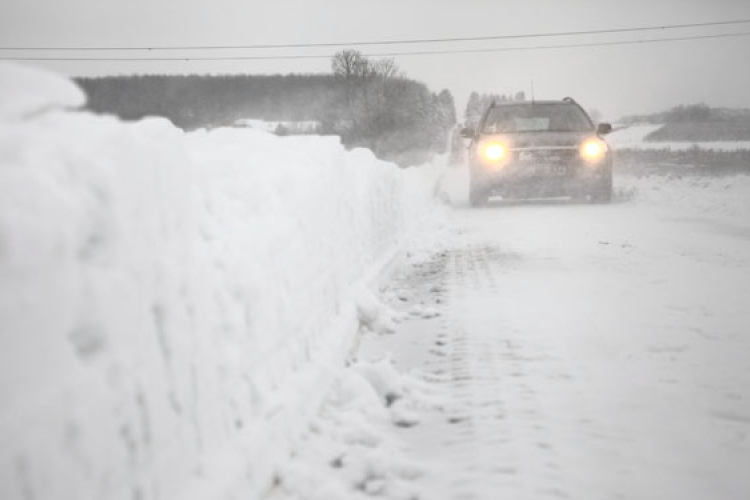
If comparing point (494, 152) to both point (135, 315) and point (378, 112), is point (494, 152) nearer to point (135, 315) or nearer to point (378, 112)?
point (135, 315)

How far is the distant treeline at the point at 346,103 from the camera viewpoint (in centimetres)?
2996

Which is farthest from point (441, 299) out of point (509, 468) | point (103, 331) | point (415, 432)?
point (103, 331)

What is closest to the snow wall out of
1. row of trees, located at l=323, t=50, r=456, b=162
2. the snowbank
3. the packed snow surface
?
the snowbank

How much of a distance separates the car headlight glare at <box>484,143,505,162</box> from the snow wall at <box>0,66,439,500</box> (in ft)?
26.6

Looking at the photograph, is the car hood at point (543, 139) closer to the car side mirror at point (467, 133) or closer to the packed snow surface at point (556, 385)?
the car side mirror at point (467, 133)

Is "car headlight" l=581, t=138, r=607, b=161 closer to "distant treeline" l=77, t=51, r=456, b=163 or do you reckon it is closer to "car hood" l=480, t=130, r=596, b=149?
"car hood" l=480, t=130, r=596, b=149

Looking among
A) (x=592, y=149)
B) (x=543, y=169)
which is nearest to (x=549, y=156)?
(x=543, y=169)

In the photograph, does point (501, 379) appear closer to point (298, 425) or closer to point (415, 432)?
point (415, 432)

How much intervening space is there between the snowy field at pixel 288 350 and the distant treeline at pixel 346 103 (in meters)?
13.3

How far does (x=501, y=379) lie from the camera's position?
3.21m

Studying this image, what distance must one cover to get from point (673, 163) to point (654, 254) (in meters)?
17.8

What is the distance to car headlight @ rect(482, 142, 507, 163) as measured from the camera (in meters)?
10.5

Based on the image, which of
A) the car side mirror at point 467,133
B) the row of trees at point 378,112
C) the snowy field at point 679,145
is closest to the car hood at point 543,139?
the car side mirror at point 467,133

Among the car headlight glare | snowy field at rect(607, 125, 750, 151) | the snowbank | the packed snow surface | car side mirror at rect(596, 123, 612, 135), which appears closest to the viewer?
the snowbank
